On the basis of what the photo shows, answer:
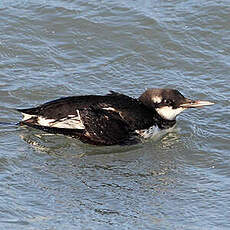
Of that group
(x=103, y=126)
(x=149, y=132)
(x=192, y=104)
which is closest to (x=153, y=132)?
(x=149, y=132)

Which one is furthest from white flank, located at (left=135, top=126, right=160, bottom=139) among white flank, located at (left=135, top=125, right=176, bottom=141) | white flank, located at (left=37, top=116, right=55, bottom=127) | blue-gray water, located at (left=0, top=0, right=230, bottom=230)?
white flank, located at (left=37, top=116, right=55, bottom=127)

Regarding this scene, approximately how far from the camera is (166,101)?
10703 mm

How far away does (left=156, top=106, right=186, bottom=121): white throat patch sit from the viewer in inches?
423

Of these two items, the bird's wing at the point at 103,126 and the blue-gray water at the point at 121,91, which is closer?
the blue-gray water at the point at 121,91

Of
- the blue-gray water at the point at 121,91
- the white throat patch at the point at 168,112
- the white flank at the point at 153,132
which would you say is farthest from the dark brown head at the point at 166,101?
the blue-gray water at the point at 121,91

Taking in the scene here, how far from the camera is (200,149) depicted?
10258 mm

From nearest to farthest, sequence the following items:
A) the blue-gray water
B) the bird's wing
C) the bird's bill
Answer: the blue-gray water
the bird's wing
the bird's bill

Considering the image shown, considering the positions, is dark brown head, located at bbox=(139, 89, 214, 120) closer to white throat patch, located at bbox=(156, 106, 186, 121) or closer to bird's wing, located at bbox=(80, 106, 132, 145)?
white throat patch, located at bbox=(156, 106, 186, 121)

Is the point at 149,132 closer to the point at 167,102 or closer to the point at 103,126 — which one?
the point at 167,102

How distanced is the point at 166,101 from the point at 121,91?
1263 mm

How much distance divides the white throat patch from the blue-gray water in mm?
249

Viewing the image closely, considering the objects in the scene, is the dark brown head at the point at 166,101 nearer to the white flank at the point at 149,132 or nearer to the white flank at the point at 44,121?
the white flank at the point at 149,132

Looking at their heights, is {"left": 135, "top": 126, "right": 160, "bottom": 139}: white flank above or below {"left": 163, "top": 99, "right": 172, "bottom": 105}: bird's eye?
below

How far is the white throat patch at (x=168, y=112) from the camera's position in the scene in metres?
10.7
